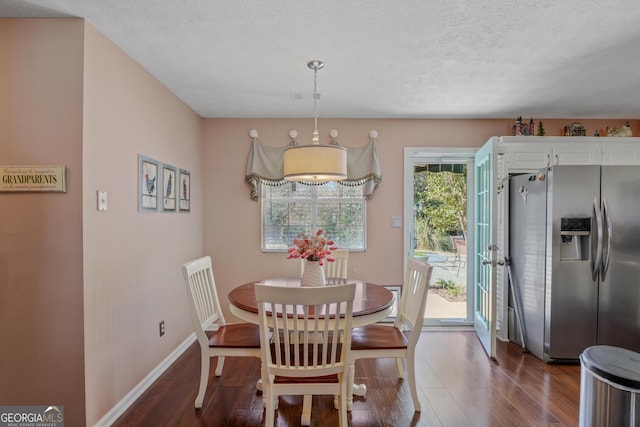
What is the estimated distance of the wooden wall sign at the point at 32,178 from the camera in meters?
1.78

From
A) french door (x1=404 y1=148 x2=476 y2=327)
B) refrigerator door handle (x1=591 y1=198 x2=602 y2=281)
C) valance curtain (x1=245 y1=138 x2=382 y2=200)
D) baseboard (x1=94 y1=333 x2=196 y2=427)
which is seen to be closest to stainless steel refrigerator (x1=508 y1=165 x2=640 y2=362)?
refrigerator door handle (x1=591 y1=198 x2=602 y2=281)

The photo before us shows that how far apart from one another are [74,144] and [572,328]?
3.89 m

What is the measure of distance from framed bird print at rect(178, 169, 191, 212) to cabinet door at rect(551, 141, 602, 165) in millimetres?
3679

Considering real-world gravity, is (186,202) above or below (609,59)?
below

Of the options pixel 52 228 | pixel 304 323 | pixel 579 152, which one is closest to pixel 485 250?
pixel 579 152

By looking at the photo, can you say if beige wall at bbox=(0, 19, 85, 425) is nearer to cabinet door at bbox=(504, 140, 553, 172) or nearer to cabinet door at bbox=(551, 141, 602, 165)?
cabinet door at bbox=(504, 140, 553, 172)

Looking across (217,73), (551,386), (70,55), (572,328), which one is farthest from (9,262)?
(572,328)

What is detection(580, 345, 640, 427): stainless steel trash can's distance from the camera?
1.39 meters

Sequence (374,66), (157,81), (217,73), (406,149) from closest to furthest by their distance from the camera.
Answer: (374,66), (217,73), (157,81), (406,149)

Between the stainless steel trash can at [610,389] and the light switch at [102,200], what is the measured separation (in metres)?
2.70

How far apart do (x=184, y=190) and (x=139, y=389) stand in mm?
1690

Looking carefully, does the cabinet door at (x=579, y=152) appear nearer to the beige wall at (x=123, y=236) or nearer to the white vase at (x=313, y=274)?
the white vase at (x=313, y=274)

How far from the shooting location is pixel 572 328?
2.79 metres

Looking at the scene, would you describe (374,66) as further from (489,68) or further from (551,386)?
(551,386)
